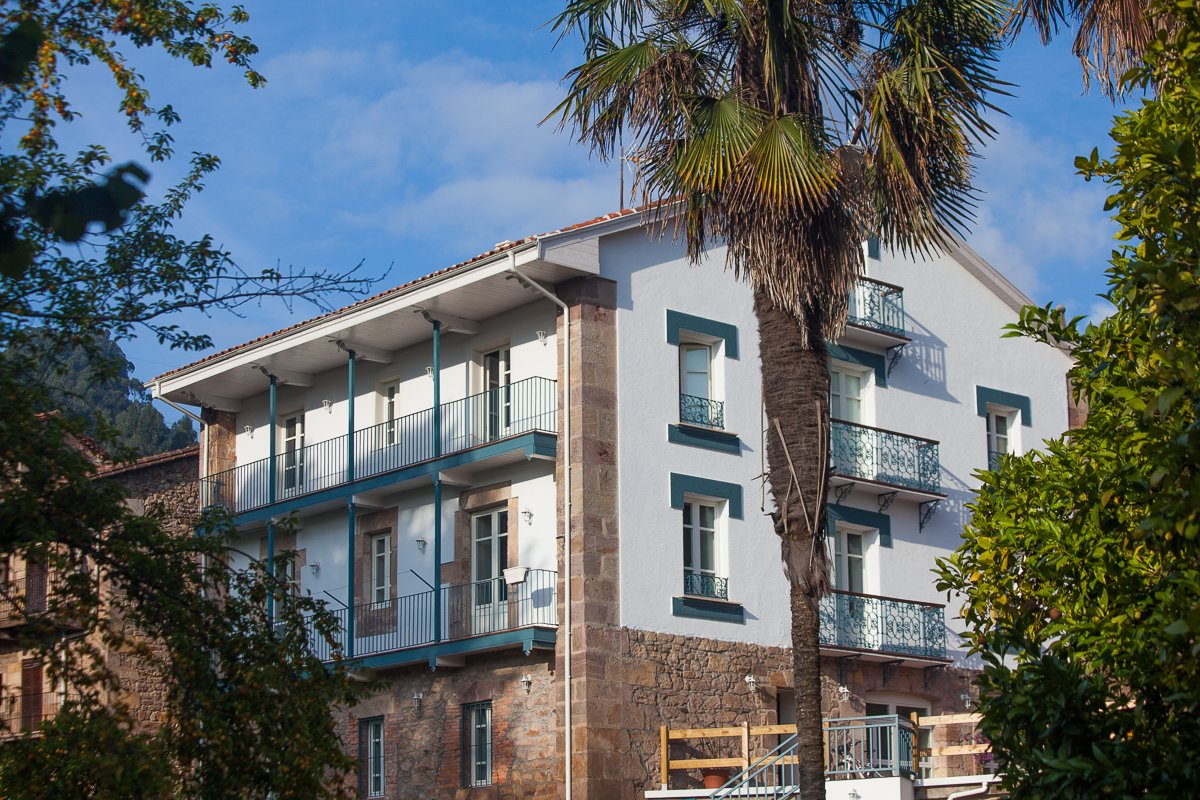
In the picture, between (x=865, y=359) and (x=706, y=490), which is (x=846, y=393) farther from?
(x=706, y=490)

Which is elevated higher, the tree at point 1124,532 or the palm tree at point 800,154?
the palm tree at point 800,154

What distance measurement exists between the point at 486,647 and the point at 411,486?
3657 mm

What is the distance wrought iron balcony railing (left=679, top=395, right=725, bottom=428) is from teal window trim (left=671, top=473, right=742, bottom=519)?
Result: 900mm

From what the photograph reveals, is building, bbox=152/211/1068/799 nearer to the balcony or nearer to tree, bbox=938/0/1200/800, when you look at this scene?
the balcony

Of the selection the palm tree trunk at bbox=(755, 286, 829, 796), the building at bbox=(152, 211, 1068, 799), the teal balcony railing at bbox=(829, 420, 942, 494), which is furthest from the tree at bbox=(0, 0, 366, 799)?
the teal balcony railing at bbox=(829, 420, 942, 494)

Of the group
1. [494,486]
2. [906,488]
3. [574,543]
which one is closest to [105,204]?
[574,543]

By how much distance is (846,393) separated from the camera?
2853 centimetres

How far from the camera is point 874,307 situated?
94.3ft

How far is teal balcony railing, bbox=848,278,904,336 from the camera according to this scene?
28.5m

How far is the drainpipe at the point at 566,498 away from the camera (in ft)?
78.0

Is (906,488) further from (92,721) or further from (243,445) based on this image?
(92,721)

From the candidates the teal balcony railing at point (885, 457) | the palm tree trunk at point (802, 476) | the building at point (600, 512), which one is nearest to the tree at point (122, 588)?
the palm tree trunk at point (802, 476)

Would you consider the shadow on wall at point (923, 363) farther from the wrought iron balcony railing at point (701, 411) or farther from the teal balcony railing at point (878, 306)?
the wrought iron balcony railing at point (701, 411)

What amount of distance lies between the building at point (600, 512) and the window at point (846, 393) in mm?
60
